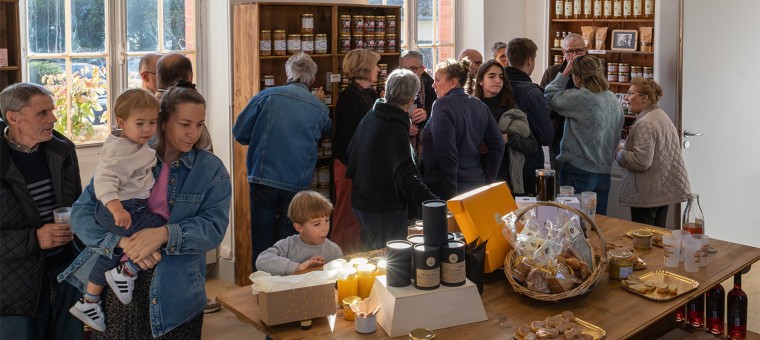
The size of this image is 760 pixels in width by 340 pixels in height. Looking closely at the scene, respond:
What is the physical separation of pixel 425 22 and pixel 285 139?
2.96 meters

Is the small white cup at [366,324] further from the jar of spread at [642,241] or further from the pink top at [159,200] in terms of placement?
the jar of spread at [642,241]

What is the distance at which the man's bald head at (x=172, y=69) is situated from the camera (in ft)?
15.4

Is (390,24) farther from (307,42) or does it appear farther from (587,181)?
(587,181)

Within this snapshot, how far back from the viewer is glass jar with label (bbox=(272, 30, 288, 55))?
5.55 metres

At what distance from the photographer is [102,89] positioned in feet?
17.7

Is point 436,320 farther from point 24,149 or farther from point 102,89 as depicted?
point 102,89

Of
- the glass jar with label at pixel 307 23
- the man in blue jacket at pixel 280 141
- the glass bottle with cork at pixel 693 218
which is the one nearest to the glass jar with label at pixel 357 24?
the glass jar with label at pixel 307 23

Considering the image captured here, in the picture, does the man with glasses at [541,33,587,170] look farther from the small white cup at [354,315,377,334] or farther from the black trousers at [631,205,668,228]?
the small white cup at [354,315,377,334]

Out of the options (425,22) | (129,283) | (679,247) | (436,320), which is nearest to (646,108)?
(679,247)

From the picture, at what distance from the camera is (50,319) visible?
136 inches

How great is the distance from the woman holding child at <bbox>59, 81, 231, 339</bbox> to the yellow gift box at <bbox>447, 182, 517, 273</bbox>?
0.90m

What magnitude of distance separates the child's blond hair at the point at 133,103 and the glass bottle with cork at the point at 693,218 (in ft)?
7.90

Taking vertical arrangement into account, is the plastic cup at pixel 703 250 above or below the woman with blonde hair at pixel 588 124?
below

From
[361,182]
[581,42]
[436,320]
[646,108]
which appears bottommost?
[436,320]
